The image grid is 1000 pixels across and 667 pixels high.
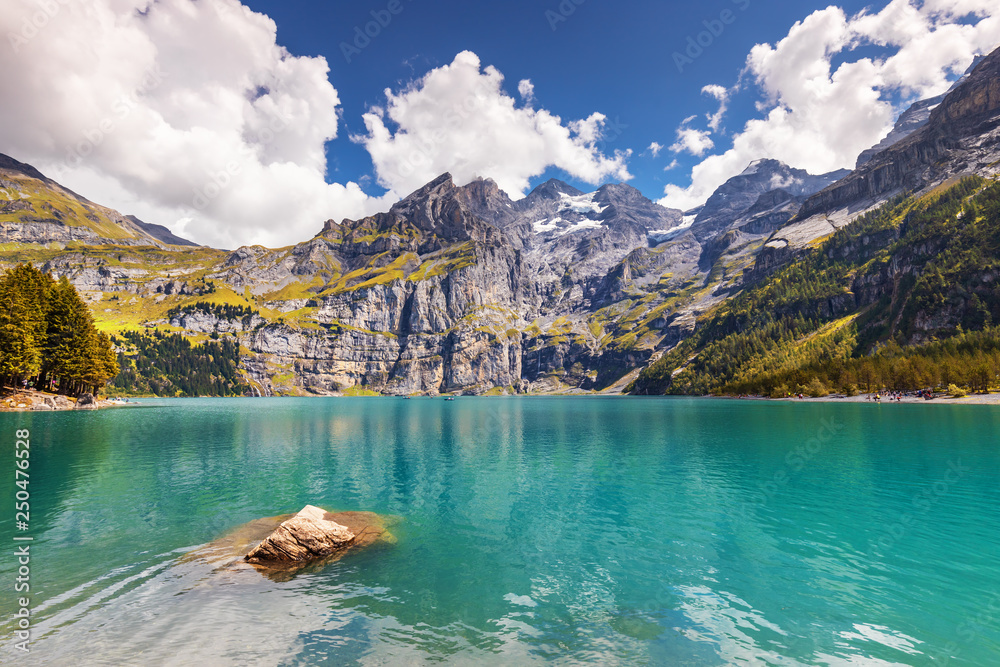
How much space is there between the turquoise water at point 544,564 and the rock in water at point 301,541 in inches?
63.4

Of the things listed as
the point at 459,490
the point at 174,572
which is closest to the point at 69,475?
the point at 174,572

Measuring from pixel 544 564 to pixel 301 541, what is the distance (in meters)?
12.9

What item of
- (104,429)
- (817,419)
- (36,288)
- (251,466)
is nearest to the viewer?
(251,466)

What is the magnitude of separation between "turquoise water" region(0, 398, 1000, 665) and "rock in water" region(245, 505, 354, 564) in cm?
161

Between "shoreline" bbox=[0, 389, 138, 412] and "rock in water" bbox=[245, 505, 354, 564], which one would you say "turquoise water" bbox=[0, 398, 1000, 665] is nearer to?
"rock in water" bbox=[245, 505, 354, 564]

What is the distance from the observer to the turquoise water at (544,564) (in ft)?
48.9

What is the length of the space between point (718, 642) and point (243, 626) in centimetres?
1694

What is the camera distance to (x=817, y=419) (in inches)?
3445

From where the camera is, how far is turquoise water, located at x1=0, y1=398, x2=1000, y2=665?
14.9 m

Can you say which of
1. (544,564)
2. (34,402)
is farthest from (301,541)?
(34,402)

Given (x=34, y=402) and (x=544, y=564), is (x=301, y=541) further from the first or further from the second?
(x=34, y=402)

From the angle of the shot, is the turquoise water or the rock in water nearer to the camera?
the turquoise water

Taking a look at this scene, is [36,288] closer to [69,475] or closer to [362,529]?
[69,475]

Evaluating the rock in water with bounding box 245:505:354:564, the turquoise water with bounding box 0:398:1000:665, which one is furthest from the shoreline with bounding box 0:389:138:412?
the rock in water with bounding box 245:505:354:564
